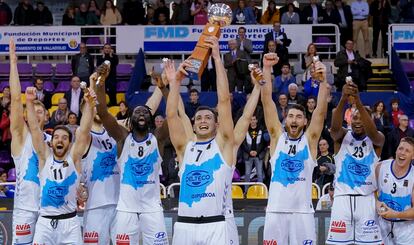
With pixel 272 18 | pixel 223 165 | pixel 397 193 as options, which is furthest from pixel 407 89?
pixel 223 165

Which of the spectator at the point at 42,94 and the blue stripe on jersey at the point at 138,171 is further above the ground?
the spectator at the point at 42,94

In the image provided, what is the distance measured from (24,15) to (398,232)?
1573 centimetres

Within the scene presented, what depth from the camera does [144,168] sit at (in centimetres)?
1516

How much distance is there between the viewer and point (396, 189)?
51.1 feet

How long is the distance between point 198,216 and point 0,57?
1726cm

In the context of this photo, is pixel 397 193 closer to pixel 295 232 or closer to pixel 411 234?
pixel 411 234

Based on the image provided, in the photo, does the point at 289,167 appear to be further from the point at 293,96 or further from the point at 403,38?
the point at 403,38

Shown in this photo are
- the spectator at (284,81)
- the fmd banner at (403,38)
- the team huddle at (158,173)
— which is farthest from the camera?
the fmd banner at (403,38)

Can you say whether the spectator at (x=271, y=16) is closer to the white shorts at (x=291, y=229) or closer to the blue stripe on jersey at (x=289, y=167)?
the blue stripe on jersey at (x=289, y=167)

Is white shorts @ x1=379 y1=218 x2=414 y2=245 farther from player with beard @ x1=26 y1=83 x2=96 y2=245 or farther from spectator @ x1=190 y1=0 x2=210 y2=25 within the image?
spectator @ x1=190 y1=0 x2=210 y2=25

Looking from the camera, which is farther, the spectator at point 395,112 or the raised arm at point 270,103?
the spectator at point 395,112

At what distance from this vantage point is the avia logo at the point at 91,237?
1542 cm

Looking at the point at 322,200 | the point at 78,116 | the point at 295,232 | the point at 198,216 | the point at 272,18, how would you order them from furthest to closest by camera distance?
the point at 272,18 < the point at 78,116 < the point at 322,200 < the point at 295,232 < the point at 198,216

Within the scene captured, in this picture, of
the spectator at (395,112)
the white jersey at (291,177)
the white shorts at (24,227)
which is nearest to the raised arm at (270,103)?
the white jersey at (291,177)
